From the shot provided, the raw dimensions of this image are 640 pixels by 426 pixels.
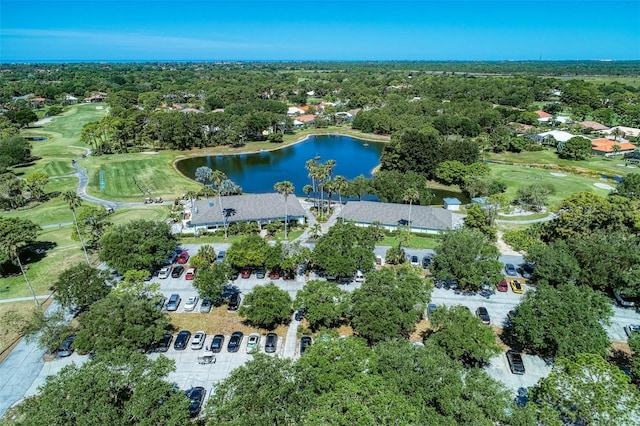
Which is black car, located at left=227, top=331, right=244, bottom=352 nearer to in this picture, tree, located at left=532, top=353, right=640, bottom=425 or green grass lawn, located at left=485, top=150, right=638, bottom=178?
tree, located at left=532, top=353, right=640, bottom=425

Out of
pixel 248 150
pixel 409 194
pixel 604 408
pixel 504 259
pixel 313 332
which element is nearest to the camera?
pixel 604 408

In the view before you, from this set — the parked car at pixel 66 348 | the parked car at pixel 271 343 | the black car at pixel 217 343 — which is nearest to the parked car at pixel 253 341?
the parked car at pixel 271 343

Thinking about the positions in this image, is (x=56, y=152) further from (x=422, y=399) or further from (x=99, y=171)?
(x=422, y=399)

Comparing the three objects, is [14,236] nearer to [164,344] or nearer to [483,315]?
[164,344]

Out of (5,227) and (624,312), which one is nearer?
(624,312)

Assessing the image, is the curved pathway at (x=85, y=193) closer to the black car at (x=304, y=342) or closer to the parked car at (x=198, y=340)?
the parked car at (x=198, y=340)

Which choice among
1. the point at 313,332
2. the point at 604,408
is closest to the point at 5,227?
the point at 313,332
